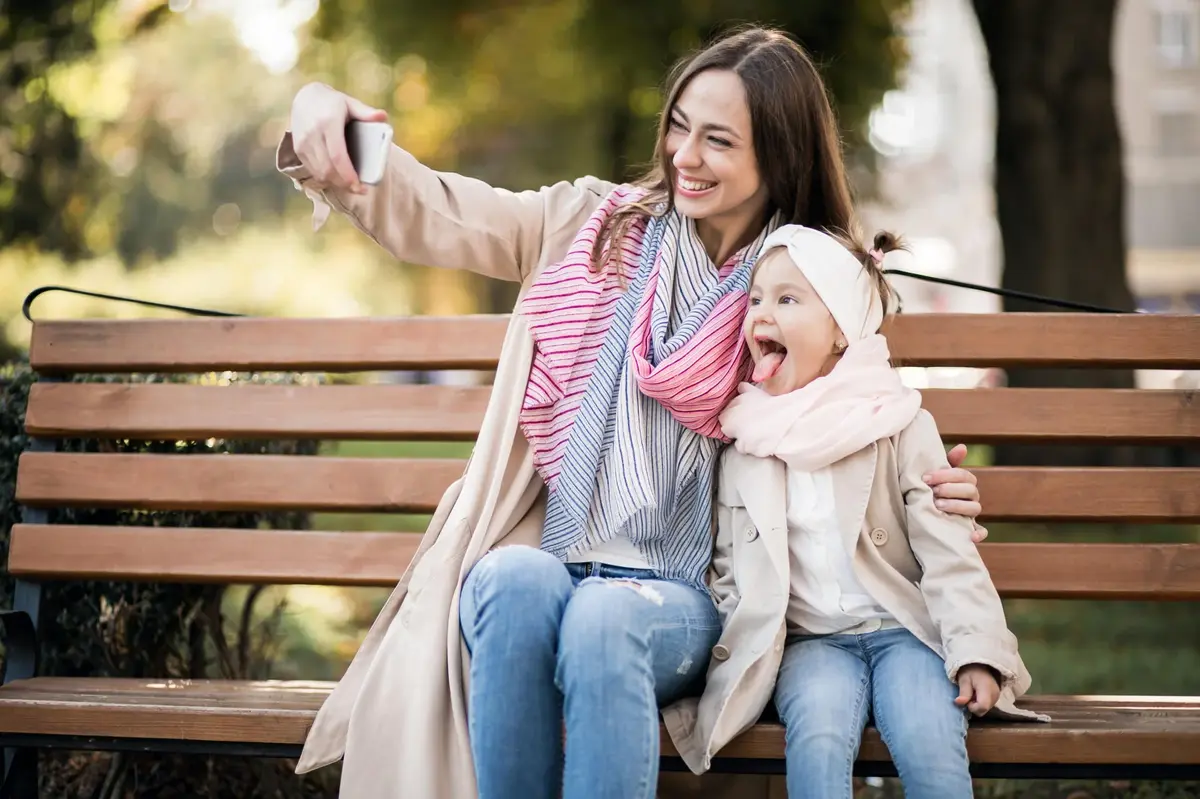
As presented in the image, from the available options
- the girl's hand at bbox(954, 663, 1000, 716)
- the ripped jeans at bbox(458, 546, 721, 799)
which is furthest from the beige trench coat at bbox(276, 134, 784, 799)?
the girl's hand at bbox(954, 663, 1000, 716)

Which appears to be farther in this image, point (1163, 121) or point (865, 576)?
point (1163, 121)

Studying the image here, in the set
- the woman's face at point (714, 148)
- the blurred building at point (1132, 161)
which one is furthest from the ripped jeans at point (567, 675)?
the blurred building at point (1132, 161)

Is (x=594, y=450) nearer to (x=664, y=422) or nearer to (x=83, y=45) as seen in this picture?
(x=664, y=422)

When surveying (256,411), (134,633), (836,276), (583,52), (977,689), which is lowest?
(134,633)

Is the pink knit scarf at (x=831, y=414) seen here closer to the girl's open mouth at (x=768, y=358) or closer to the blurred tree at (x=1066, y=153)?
the girl's open mouth at (x=768, y=358)

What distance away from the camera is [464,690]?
263cm

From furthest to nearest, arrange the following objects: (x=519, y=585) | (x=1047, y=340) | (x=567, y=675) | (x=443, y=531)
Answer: (x=1047, y=340)
(x=443, y=531)
(x=519, y=585)
(x=567, y=675)

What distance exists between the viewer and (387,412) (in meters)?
3.38

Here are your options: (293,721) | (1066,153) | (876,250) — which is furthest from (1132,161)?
(293,721)

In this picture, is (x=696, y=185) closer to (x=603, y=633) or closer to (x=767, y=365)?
(x=767, y=365)

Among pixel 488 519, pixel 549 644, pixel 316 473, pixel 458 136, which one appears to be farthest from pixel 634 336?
pixel 458 136

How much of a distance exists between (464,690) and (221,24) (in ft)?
67.3

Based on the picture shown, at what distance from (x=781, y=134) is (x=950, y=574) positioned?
1.06 m

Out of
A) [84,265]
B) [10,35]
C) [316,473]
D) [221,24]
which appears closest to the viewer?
[316,473]
